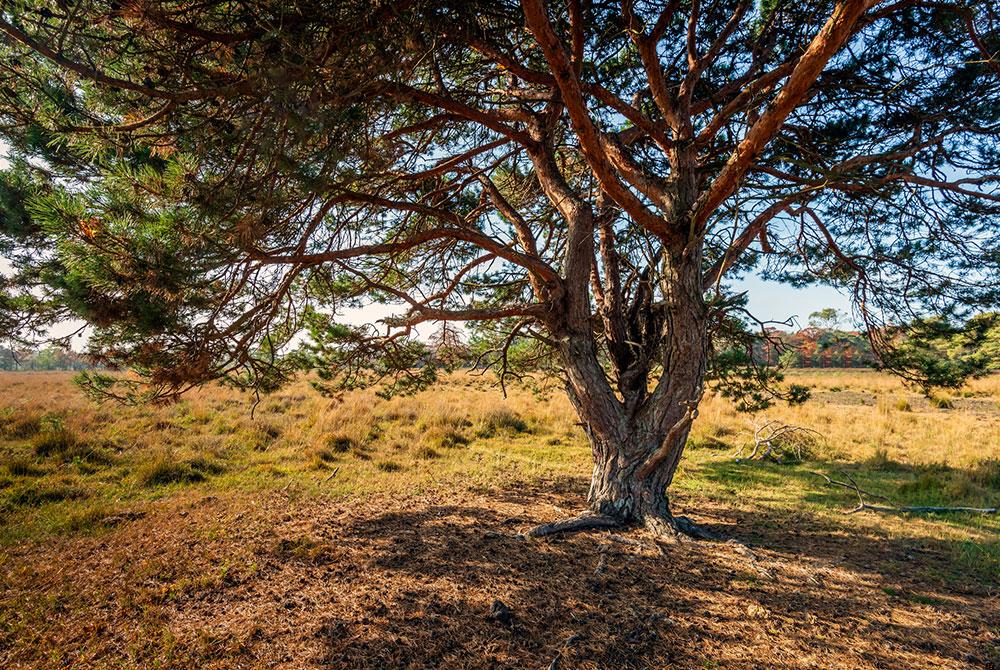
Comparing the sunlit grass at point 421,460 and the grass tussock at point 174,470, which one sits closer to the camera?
the sunlit grass at point 421,460

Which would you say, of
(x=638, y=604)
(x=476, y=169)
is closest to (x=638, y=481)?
(x=638, y=604)

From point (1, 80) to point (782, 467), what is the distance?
493 inches

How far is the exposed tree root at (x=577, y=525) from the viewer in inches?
185

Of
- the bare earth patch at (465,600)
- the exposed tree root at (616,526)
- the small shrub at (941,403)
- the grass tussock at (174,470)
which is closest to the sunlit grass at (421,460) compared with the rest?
the grass tussock at (174,470)

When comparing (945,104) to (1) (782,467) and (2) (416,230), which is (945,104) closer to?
(2) (416,230)

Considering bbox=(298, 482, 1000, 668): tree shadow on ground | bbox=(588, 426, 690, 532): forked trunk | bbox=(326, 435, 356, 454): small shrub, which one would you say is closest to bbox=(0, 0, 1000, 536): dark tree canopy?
bbox=(588, 426, 690, 532): forked trunk

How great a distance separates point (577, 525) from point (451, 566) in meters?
1.58

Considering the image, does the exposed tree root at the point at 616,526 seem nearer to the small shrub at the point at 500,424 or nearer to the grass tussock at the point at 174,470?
the grass tussock at the point at 174,470

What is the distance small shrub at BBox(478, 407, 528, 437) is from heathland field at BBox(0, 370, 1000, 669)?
2966 mm

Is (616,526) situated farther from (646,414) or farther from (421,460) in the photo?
(421,460)

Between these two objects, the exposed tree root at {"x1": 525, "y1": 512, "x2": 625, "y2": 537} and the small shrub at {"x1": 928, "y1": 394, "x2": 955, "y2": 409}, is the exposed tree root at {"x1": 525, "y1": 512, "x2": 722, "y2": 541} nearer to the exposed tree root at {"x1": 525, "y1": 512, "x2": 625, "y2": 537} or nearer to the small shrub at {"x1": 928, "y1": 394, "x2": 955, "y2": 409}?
the exposed tree root at {"x1": 525, "y1": 512, "x2": 625, "y2": 537}

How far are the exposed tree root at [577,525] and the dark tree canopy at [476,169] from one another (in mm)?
184

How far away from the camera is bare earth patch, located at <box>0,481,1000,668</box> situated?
2.72 metres

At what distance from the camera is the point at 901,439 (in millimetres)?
11523
